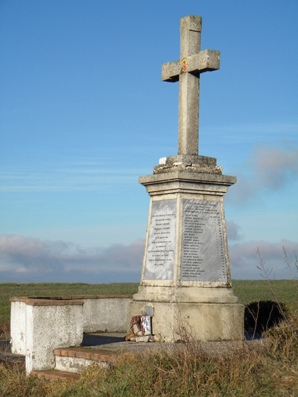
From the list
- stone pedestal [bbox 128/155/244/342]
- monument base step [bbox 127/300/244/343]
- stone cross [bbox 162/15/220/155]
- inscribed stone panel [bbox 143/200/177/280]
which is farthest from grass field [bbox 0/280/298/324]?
stone cross [bbox 162/15/220/155]

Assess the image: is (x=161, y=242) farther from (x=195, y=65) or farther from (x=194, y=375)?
(x=194, y=375)

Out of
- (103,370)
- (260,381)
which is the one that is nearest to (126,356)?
(103,370)

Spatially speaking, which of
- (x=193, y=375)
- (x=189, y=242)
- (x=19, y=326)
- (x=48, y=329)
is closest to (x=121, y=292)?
(x=19, y=326)

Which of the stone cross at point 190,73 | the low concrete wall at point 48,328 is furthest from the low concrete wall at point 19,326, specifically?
the stone cross at point 190,73

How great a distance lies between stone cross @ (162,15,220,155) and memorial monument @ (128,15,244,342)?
0.06 feet

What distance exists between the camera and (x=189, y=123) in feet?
41.0

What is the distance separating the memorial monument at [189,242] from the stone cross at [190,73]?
0.8 inches

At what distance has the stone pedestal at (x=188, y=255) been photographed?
11.5 metres

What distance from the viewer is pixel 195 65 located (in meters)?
12.5

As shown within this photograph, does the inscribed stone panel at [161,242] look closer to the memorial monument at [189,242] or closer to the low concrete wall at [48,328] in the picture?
the memorial monument at [189,242]

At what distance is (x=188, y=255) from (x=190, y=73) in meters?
3.63

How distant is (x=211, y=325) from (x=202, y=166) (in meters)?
2.98

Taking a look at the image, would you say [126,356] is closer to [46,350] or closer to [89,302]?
[46,350]

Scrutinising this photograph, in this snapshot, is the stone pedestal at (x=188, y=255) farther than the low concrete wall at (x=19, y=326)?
No
